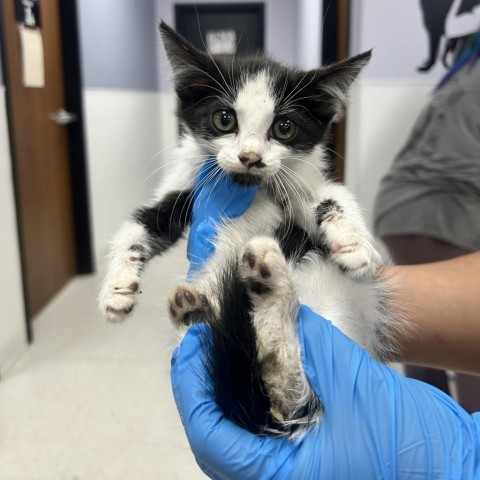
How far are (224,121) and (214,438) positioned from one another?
712 mm

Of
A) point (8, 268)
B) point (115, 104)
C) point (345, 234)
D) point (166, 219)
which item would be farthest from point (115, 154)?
point (345, 234)

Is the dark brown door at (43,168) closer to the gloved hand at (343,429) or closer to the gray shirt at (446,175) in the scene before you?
the gray shirt at (446,175)

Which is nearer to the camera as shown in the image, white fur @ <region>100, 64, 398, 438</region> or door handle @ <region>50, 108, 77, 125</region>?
white fur @ <region>100, 64, 398, 438</region>

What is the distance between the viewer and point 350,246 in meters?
1.10

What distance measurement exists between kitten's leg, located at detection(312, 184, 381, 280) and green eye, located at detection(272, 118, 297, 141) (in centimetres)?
16

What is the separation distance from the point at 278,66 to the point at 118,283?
706 mm

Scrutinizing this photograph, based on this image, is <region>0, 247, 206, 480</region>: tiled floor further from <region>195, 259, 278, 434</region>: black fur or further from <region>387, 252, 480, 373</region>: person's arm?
<region>387, 252, 480, 373</region>: person's arm

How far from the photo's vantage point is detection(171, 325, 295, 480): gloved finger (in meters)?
0.94

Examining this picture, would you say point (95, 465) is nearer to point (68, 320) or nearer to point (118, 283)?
point (118, 283)

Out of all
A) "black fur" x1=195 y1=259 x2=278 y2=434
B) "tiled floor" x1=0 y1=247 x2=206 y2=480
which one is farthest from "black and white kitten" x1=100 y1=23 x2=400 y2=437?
"tiled floor" x1=0 y1=247 x2=206 y2=480

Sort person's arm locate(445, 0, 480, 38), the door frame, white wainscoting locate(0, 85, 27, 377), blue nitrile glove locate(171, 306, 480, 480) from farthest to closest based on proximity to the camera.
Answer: the door frame
white wainscoting locate(0, 85, 27, 377)
person's arm locate(445, 0, 480, 38)
blue nitrile glove locate(171, 306, 480, 480)

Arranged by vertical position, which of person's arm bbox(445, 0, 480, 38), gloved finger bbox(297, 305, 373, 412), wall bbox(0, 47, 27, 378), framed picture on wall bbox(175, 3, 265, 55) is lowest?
wall bbox(0, 47, 27, 378)

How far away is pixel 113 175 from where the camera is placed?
15.6 feet

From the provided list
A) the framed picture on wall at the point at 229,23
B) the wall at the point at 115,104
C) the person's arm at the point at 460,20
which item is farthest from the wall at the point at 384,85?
the framed picture on wall at the point at 229,23
